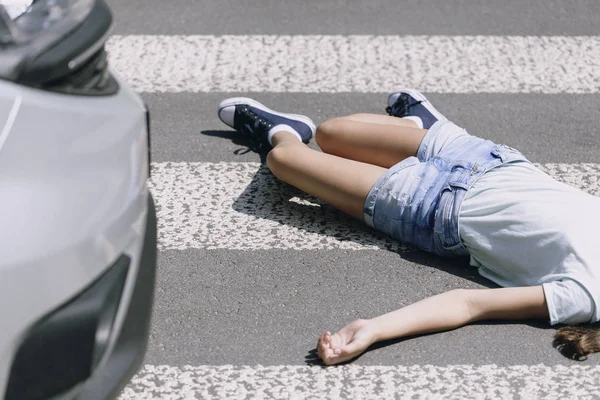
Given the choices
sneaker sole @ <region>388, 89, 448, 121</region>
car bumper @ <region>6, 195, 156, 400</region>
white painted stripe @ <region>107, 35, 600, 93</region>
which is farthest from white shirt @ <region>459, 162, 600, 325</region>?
white painted stripe @ <region>107, 35, 600, 93</region>

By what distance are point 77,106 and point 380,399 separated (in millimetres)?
1284

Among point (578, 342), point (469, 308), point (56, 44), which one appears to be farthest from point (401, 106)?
Result: point (56, 44)

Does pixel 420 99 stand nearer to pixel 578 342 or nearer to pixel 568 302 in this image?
pixel 568 302

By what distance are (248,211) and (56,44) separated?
196 cm

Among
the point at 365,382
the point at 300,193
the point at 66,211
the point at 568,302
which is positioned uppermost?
the point at 66,211

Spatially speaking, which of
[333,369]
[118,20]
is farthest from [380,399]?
[118,20]

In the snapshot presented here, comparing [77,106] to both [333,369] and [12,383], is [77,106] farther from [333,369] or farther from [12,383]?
[333,369]

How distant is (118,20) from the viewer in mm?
5891

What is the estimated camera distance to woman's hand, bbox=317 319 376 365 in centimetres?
288

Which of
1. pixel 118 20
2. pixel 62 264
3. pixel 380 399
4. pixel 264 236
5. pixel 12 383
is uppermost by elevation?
pixel 62 264

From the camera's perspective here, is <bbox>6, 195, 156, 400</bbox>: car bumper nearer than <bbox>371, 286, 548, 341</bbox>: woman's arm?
Yes

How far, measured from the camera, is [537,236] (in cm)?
324

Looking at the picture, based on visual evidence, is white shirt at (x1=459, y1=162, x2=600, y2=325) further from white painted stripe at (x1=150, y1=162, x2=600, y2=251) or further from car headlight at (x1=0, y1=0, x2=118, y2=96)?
car headlight at (x1=0, y1=0, x2=118, y2=96)

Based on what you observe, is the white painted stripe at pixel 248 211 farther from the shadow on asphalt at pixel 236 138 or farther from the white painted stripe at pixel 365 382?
the white painted stripe at pixel 365 382
